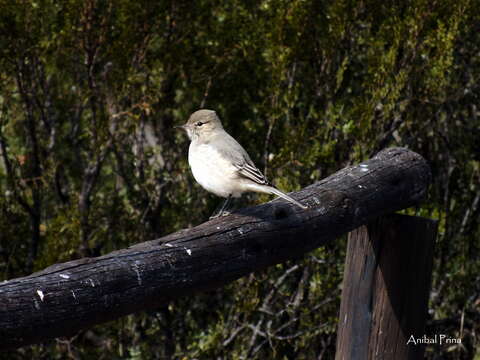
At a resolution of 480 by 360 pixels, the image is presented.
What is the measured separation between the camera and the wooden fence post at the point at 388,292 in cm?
356

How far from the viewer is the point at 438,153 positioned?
6.41m

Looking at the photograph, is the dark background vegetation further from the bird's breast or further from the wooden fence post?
the wooden fence post

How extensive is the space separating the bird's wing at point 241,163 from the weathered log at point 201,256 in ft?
1.64

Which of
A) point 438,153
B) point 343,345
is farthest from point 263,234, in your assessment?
point 438,153

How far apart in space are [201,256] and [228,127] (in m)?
3.83

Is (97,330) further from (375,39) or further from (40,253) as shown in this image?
(375,39)

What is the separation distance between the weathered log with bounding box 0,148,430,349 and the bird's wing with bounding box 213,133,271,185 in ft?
1.64

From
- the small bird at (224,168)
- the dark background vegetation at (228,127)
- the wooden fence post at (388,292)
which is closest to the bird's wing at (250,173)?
the small bird at (224,168)

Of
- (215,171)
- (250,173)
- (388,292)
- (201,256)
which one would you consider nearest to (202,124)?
(215,171)

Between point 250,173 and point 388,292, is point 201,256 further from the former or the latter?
point 250,173

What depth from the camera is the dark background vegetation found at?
5586 millimetres

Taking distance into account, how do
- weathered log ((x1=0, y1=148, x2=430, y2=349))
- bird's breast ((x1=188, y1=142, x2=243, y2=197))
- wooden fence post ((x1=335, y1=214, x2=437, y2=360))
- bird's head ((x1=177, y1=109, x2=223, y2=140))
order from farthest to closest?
1. bird's head ((x1=177, y1=109, x2=223, y2=140))
2. bird's breast ((x1=188, y1=142, x2=243, y2=197))
3. wooden fence post ((x1=335, y1=214, x2=437, y2=360))
4. weathered log ((x1=0, y1=148, x2=430, y2=349))

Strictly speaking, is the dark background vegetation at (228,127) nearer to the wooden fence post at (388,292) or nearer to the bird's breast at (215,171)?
the bird's breast at (215,171)

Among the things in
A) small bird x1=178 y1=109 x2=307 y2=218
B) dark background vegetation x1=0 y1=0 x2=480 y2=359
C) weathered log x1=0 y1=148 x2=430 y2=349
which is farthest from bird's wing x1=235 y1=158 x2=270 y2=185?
dark background vegetation x1=0 y1=0 x2=480 y2=359
